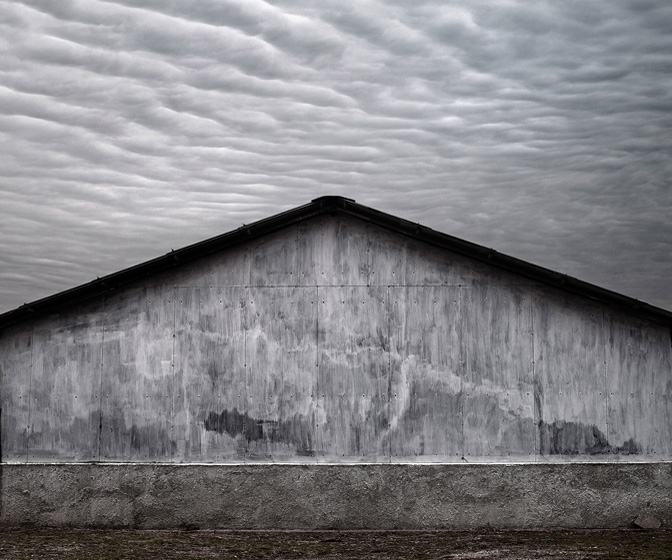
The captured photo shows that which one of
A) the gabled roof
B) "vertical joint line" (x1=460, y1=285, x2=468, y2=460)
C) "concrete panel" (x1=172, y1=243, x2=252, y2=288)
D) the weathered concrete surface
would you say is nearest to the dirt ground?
the weathered concrete surface

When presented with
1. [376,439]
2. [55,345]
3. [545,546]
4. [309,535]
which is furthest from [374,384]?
[55,345]

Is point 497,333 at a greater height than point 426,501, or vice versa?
point 497,333

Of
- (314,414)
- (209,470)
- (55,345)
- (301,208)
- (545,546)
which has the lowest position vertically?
(545,546)

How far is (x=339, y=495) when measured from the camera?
12062 millimetres

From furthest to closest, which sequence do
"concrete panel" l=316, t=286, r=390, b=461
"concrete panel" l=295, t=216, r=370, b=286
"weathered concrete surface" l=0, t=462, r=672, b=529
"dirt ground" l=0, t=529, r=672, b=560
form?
"concrete panel" l=295, t=216, r=370, b=286
"concrete panel" l=316, t=286, r=390, b=461
"weathered concrete surface" l=0, t=462, r=672, b=529
"dirt ground" l=0, t=529, r=672, b=560

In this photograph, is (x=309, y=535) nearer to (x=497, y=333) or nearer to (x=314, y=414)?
(x=314, y=414)

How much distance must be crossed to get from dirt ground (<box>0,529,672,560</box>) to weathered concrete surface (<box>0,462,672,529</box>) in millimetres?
220

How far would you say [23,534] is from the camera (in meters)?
11.8

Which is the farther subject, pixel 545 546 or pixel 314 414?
pixel 314 414

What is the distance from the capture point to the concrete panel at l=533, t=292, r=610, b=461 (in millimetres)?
12438

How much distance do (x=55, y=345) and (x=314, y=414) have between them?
14.2 feet

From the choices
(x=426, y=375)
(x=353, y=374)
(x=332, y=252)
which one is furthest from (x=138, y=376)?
(x=426, y=375)

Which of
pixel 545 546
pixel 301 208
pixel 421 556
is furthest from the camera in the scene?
pixel 301 208

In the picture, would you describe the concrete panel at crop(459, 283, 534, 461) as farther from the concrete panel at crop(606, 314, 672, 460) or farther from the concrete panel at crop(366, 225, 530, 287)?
the concrete panel at crop(606, 314, 672, 460)
